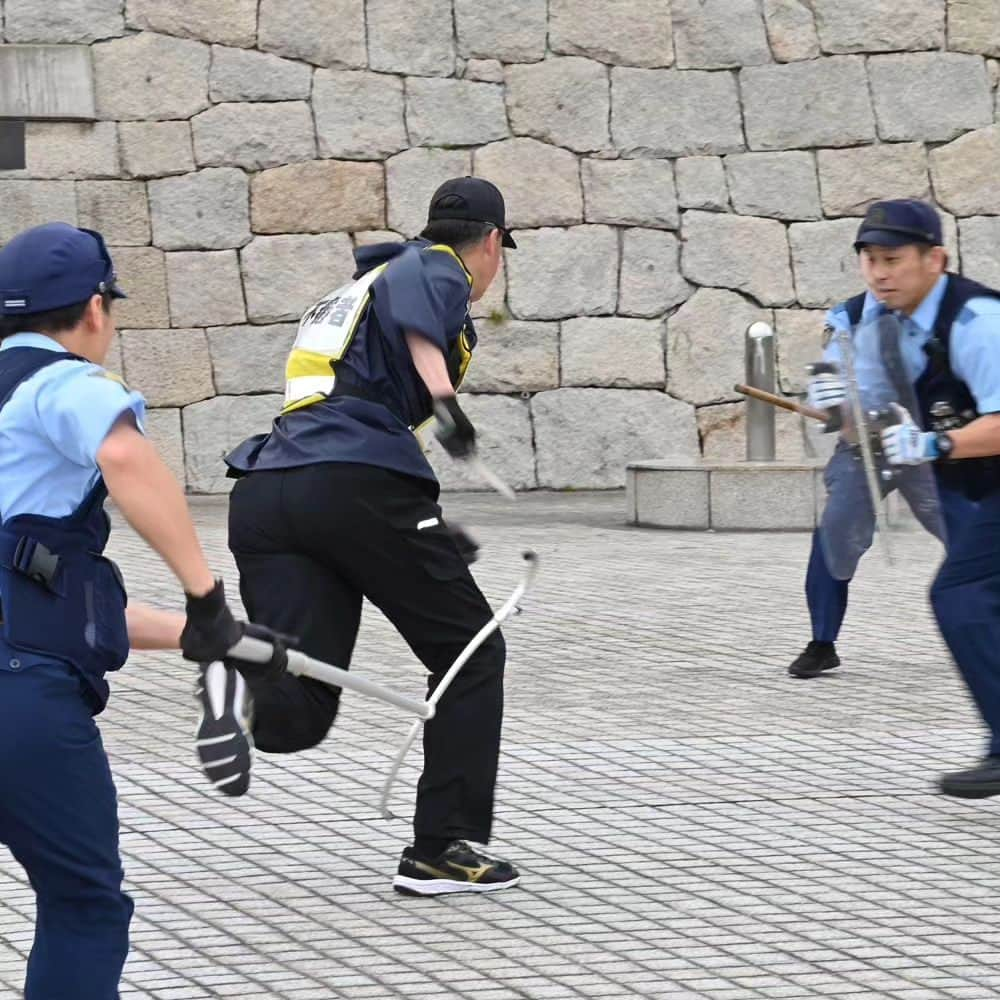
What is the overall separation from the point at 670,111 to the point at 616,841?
8552 millimetres

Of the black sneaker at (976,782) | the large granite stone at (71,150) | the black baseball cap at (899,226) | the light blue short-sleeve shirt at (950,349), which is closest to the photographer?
the light blue short-sleeve shirt at (950,349)

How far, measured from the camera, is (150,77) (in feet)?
40.5

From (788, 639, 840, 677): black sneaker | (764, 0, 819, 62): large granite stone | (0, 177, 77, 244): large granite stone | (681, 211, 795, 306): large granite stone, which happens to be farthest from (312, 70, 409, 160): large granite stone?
(788, 639, 840, 677): black sneaker

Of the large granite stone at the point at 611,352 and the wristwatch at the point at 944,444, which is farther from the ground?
the wristwatch at the point at 944,444

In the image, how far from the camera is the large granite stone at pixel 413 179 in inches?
500

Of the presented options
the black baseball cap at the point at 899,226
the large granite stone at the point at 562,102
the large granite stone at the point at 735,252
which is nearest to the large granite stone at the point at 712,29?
the large granite stone at the point at 562,102

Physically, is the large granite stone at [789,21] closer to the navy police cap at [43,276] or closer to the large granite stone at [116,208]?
the large granite stone at [116,208]

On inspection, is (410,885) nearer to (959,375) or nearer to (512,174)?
(959,375)

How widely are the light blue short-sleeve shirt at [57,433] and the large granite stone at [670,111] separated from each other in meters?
9.99

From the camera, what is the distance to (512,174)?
504 inches

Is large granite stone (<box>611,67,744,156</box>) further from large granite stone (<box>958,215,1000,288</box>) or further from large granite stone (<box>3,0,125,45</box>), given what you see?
large granite stone (<box>3,0,125,45</box>)

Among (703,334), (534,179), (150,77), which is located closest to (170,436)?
(150,77)

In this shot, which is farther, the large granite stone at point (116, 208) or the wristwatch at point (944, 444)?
the large granite stone at point (116, 208)

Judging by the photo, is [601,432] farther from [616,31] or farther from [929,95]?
[929,95]
